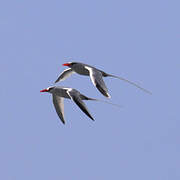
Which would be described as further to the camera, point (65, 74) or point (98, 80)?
point (65, 74)

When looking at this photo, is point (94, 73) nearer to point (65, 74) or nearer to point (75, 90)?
point (75, 90)

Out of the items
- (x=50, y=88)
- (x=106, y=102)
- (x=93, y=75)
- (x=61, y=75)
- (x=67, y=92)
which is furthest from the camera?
(x=61, y=75)

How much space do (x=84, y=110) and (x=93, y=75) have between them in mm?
3623

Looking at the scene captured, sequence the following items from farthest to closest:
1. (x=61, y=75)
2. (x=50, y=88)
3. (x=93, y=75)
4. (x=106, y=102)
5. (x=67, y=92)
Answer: (x=61, y=75)
(x=50, y=88)
(x=67, y=92)
(x=93, y=75)
(x=106, y=102)

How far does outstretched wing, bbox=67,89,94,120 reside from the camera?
39906 millimetres

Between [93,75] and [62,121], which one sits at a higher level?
[93,75]

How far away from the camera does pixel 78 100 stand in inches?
1660

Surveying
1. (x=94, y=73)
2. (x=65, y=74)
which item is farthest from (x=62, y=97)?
(x=94, y=73)

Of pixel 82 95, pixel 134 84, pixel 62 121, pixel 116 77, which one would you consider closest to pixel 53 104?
pixel 62 121

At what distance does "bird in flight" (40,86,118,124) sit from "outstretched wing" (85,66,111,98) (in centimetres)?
178

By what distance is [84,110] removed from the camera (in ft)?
131

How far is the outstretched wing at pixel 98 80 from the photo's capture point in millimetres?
39562

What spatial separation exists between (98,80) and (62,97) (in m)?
9.39

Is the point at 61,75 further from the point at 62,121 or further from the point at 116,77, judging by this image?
the point at 116,77
